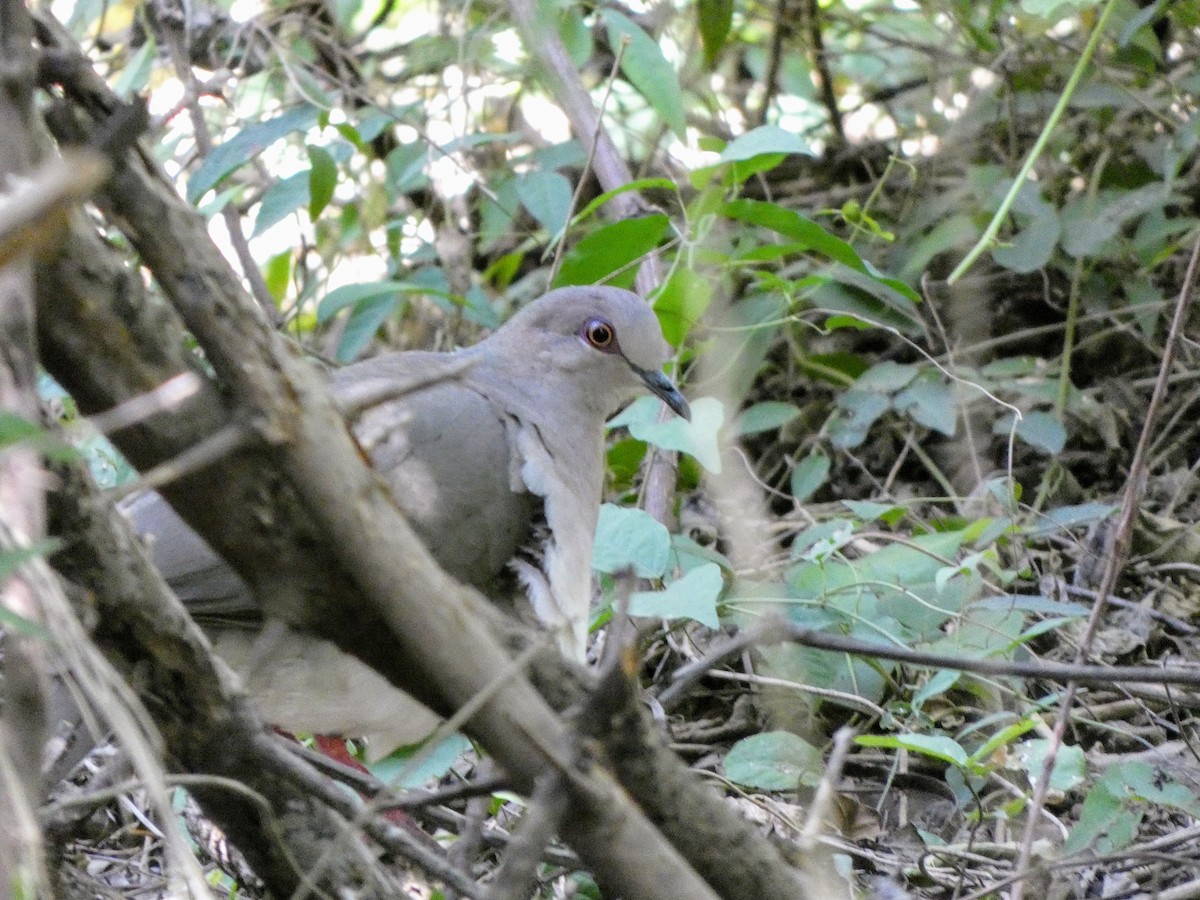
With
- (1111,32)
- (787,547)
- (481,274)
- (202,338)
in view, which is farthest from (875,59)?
(202,338)

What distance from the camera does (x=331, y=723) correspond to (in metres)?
2.97

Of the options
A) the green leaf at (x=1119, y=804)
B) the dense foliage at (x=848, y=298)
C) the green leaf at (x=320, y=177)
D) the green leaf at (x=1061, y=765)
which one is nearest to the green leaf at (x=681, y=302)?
the dense foliage at (x=848, y=298)

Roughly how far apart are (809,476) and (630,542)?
1.05 metres

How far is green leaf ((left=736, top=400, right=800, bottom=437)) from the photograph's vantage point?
4.12m

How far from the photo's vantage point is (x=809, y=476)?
402 cm

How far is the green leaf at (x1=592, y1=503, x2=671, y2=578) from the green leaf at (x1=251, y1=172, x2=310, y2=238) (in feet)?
4.51

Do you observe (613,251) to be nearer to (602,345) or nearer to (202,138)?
(602,345)

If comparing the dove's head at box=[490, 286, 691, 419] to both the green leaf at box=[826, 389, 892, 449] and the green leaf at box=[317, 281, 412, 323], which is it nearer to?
the green leaf at box=[317, 281, 412, 323]

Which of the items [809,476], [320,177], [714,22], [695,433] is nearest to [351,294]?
[320,177]

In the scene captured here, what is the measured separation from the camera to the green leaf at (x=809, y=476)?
398 cm

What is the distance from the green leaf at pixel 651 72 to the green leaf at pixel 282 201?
959 millimetres

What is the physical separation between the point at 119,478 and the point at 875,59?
135 inches

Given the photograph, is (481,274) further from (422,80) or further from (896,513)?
(896,513)

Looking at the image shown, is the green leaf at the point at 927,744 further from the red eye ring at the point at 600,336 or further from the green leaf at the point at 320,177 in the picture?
the green leaf at the point at 320,177
